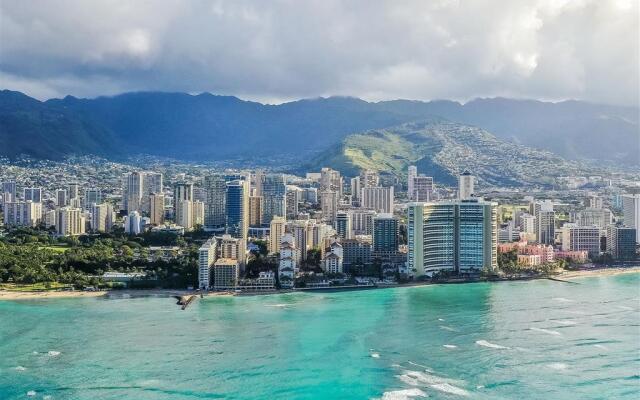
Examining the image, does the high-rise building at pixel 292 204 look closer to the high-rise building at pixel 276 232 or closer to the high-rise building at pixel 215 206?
the high-rise building at pixel 215 206

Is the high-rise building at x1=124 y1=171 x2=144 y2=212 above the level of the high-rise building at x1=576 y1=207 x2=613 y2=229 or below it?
above

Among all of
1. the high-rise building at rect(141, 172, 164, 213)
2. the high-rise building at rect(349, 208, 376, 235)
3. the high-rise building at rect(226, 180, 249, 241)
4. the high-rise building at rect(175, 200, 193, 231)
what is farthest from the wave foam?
the high-rise building at rect(141, 172, 164, 213)

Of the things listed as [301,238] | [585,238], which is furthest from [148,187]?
[585,238]

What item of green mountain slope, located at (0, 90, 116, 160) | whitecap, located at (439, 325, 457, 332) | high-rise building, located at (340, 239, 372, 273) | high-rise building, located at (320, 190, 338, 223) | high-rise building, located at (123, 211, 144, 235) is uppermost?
green mountain slope, located at (0, 90, 116, 160)

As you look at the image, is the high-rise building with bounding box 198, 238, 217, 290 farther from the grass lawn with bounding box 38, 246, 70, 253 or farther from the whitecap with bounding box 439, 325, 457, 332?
the whitecap with bounding box 439, 325, 457, 332

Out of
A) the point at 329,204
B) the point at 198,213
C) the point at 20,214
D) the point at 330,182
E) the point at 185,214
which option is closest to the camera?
the point at 185,214

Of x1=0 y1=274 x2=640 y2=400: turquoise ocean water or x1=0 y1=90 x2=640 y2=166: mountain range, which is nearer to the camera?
x1=0 y1=274 x2=640 y2=400: turquoise ocean water

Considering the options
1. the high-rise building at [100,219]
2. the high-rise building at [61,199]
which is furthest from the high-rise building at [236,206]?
the high-rise building at [61,199]

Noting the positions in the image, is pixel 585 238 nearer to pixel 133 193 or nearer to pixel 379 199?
pixel 379 199
